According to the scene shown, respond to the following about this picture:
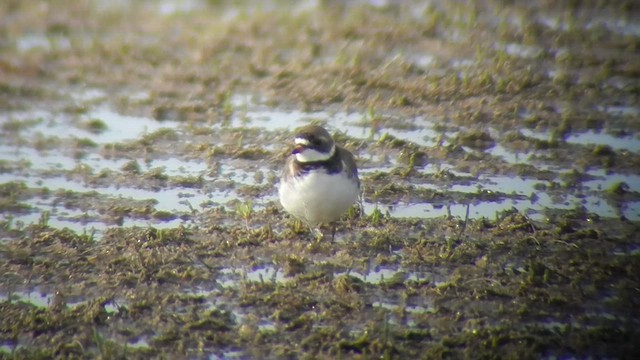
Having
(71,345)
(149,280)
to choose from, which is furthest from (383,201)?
(71,345)

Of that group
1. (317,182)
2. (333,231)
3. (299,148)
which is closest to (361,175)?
(333,231)

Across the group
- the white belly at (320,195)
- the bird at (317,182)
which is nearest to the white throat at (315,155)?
the bird at (317,182)

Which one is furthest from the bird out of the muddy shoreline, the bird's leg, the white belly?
the muddy shoreline

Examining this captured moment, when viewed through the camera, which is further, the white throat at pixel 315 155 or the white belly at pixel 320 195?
the white throat at pixel 315 155

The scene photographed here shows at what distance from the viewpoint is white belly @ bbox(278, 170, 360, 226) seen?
7949 millimetres

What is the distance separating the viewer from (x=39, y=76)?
13.4 m

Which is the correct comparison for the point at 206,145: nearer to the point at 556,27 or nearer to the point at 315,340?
the point at 315,340

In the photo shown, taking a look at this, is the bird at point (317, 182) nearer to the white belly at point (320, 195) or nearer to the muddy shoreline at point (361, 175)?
the white belly at point (320, 195)

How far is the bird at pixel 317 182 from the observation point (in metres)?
7.96

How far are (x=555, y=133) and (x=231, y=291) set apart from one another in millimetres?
4513

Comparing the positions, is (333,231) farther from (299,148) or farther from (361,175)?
(361,175)

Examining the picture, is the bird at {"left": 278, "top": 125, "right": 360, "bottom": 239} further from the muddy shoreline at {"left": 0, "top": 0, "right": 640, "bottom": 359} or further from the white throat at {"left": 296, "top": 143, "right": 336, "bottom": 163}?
the muddy shoreline at {"left": 0, "top": 0, "right": 640, "bottom": 359}

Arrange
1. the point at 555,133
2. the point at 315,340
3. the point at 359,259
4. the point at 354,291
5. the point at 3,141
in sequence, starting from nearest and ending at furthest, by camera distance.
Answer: the point at 315,340
the point at 354,291
the point at 359,259
the point at 555,133
the point at 3,141

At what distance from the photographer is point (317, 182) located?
26.1 feet
